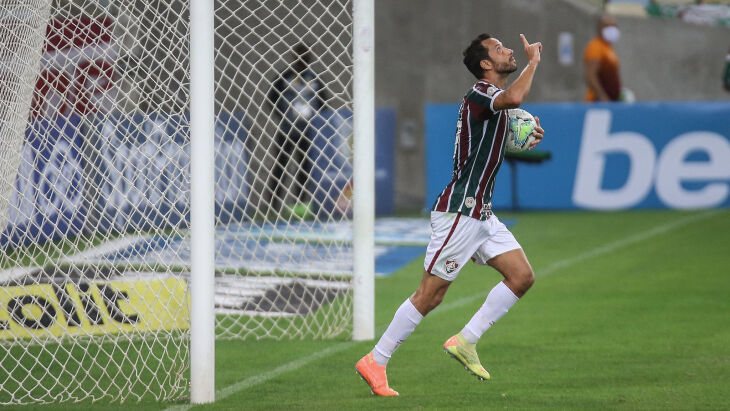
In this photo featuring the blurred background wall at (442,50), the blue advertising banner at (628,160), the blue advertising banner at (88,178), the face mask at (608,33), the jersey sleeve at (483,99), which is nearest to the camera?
the jersey sleeve at (483,99)

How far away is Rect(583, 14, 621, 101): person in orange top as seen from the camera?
55.7 feet

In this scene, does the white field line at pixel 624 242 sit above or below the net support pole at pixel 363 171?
below

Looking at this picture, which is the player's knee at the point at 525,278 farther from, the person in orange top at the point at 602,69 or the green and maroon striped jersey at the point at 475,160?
the person in orange top at the point at 602,69

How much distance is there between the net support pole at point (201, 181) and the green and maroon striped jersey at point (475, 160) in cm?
116

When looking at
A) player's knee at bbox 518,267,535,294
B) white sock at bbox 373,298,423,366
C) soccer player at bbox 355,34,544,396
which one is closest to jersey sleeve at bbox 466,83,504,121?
soccer player at bbox 355,34,544,396

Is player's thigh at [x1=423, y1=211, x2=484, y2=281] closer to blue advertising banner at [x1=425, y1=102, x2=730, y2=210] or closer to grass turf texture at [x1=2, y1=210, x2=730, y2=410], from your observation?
grass turf texture at [x1=2, y1=210, x2=730, y2=410]

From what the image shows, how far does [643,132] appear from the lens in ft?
53.0

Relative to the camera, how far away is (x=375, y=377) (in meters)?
5.79

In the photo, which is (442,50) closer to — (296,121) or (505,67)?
(296,121)

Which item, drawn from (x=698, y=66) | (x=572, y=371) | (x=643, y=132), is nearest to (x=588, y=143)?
(x=643, y=132)

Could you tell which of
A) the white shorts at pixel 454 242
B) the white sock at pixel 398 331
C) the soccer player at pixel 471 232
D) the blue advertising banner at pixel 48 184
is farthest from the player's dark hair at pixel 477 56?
the blue advertising banner at pixel 48 184

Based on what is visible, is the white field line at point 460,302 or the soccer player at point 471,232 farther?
the white field line at point 460,302

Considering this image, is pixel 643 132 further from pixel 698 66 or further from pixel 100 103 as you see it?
pixel 100 103

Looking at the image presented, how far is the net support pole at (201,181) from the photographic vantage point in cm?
556
